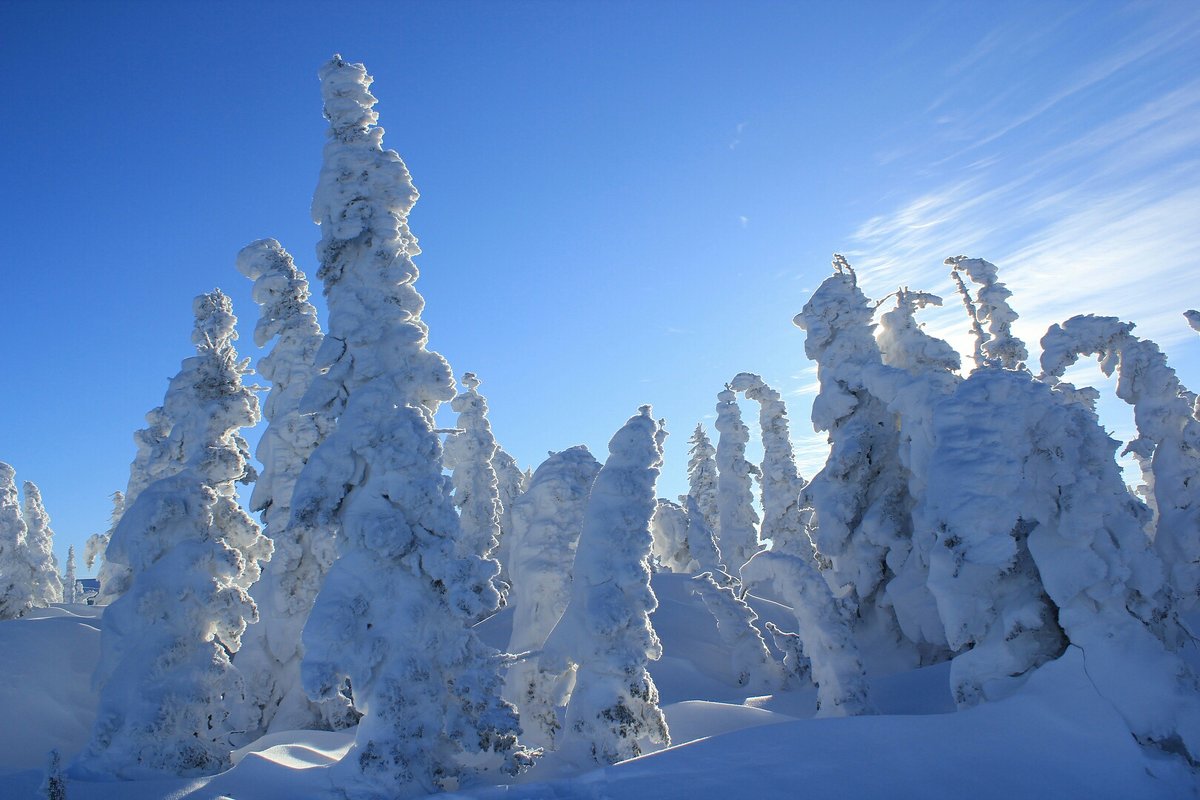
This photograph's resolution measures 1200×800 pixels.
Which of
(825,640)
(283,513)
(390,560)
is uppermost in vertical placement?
(283,513)

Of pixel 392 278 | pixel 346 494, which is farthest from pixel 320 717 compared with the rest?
pixel 392 278

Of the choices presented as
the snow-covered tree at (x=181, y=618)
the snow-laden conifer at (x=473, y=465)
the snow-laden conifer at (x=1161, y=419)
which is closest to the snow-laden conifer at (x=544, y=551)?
the snow-covered tree at (x=181, y=618)

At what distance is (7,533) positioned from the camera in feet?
94.3

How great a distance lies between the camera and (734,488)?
134 ft

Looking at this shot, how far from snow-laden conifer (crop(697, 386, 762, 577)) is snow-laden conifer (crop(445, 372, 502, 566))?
42.4 ft

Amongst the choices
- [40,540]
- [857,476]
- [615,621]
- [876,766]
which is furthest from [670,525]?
[40,540]

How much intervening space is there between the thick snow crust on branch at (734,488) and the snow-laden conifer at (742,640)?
20.4 m

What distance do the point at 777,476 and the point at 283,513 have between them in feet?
79.5

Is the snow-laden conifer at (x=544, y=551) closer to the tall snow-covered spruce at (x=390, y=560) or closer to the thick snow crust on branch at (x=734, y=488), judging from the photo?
the tall snow-covered spruce at (x=390, y=560)

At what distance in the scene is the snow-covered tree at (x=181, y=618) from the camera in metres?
12.7

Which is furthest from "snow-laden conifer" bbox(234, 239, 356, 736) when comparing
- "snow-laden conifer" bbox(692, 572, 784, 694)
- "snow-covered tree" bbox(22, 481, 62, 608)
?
"snow-covered tree" bbox(22, 481, 62, 608)

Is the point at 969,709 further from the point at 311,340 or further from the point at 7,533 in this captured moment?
the point at 7,533

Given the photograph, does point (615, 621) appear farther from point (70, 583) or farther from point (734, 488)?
point (70, 583)

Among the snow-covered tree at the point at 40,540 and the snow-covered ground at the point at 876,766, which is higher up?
the snow-covered tree at the point at 40,540
